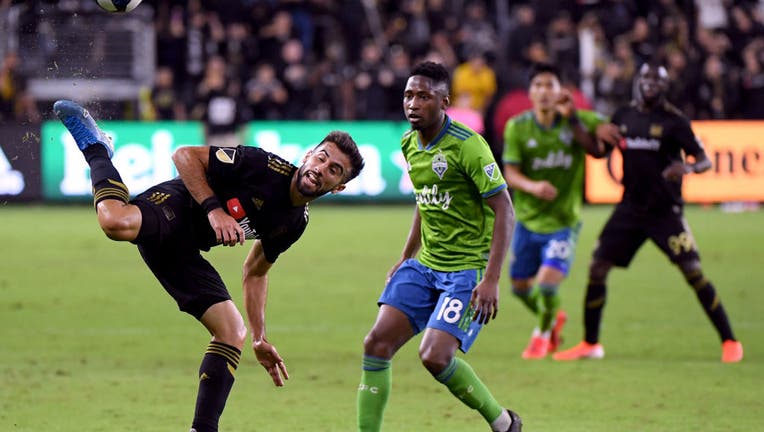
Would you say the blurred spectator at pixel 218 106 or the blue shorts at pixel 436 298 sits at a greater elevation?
the blue shorts at pixel 436 298

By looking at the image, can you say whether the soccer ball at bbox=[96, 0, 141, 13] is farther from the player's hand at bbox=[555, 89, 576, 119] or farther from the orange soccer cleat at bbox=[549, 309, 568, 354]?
the orange soccer cleat at bbox=[549, 309, 568, 354]

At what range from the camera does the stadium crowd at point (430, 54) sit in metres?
22.8

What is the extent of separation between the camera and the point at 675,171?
9.83 metres

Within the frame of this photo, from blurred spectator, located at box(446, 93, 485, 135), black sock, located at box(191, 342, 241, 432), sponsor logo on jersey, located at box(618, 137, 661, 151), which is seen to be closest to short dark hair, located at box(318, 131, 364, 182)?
black sock, located at box(191, 342, 241, 432)

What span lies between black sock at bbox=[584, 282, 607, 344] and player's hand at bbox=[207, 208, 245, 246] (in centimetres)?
442

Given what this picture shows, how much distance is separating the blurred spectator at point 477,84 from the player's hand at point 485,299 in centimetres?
1653

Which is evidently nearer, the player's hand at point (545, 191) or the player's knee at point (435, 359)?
the player's knee at point (435, 359)

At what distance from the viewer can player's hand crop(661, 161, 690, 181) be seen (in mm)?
9828

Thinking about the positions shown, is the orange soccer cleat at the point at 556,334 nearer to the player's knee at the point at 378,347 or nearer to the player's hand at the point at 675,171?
the player's hand at the point at 675,171

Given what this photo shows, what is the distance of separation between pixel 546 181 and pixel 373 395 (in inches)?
164

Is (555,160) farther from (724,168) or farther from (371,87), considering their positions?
(371,87)

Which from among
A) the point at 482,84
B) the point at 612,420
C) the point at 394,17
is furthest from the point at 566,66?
the point at 612,420

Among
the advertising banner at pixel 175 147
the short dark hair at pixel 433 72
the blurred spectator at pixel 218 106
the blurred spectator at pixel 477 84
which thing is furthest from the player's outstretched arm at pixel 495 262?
the blurred spectator at pixel 477 84

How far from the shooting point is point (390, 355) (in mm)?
6816
